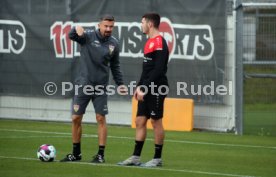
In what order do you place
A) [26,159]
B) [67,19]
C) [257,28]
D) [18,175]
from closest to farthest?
[18,175] → [26,159] → [257,28] → [67,19]

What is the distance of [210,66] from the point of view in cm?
1752

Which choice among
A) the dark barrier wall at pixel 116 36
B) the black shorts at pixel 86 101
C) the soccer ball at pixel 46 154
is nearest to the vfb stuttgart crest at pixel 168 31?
the dark barrier wall at pixel 116 36

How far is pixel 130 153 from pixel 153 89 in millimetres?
2097

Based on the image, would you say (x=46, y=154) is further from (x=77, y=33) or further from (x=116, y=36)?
(x=116, y=36)

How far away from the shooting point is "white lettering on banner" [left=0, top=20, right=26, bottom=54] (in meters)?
19.6

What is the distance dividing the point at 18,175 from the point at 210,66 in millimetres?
7785

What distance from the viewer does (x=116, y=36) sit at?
18578 millimetres

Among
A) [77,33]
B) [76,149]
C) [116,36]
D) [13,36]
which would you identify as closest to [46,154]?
[76,149]

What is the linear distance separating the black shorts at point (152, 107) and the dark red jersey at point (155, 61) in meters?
0.22

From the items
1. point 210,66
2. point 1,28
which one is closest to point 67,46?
point 1,28

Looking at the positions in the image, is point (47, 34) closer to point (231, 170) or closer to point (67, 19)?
point (67, 19)

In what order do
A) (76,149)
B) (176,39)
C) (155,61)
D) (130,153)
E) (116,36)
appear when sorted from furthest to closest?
(116,36), (176,39), (130,153), (76,149), (155,61)

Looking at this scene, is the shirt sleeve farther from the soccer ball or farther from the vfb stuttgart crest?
the vfb stuttgart crest

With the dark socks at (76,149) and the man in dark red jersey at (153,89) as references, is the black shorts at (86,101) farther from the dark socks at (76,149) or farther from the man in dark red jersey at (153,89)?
the man in dark red jersey at (153,89)
